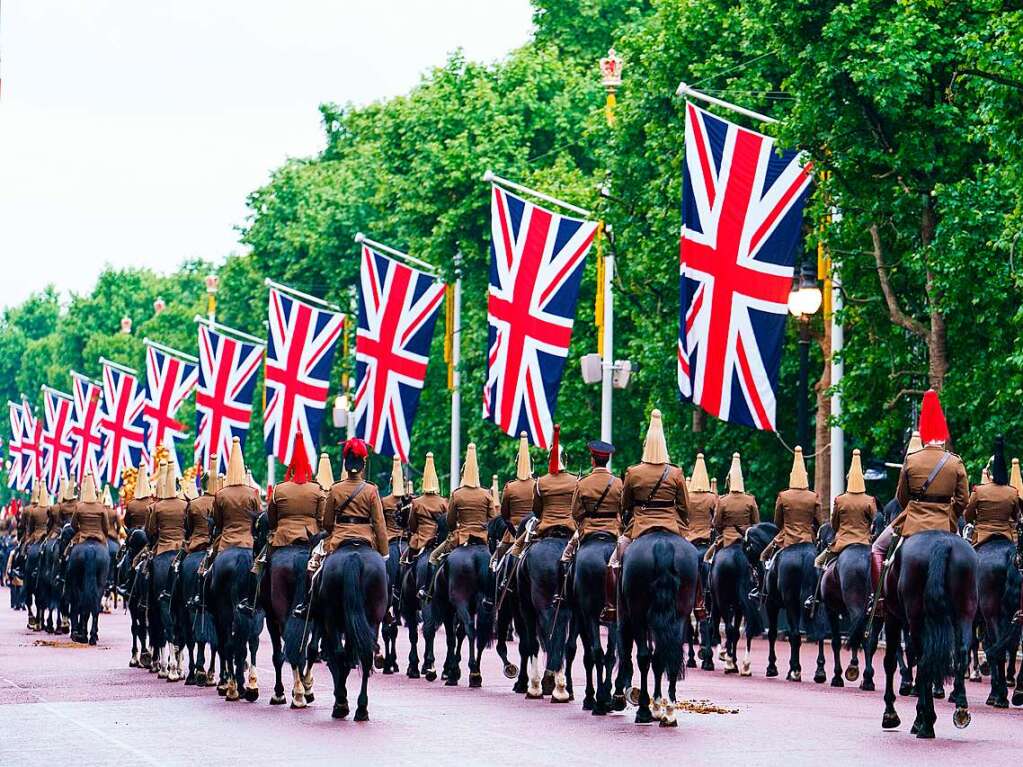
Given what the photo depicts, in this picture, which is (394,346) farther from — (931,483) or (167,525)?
(931,483)

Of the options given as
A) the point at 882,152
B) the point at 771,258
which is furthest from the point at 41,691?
the point at 882,152

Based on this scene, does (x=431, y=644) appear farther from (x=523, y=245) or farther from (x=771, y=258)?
(x=523, y=245)

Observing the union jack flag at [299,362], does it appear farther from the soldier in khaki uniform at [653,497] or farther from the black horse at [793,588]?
the soldier in khaki uniform at [653,497]

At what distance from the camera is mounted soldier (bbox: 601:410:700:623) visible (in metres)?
17.8

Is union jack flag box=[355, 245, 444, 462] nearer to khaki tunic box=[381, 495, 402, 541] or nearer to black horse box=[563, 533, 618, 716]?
khaki tunic box=[381, 495, 402, 541]

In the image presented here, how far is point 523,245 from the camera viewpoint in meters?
35.2

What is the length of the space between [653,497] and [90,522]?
44.8 ft

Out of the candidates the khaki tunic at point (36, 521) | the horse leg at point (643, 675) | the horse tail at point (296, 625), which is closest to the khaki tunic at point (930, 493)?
the horse leg at point (643, 675)

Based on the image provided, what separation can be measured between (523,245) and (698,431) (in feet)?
25.5

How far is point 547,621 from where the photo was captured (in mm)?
20125

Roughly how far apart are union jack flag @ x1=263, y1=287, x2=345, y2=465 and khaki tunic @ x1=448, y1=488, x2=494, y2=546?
23132 millimetres

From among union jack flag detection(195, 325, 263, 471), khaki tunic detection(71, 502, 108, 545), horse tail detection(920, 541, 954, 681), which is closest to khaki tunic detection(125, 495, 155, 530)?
khaki tunic detection(71, 502, 108, 545)

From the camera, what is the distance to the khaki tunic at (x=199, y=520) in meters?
22.7

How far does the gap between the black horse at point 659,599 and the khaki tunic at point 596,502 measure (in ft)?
4.37
